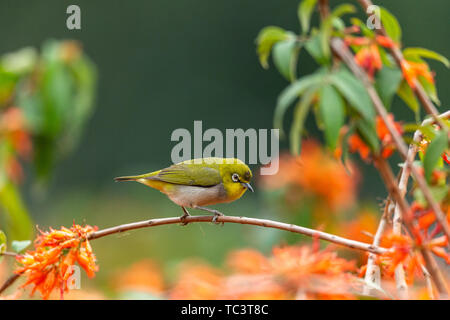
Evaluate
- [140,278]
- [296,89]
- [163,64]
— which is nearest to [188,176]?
[140,278]

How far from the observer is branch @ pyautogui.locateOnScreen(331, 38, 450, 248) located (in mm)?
968

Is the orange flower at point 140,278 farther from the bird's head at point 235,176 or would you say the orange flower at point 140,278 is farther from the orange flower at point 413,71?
the orange flower at point 413,71

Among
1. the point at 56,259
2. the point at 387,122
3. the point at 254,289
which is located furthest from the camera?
the point at 56,259

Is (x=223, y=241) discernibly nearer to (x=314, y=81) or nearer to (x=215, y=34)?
(x=314, y=81)

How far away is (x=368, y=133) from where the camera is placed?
1.20 m

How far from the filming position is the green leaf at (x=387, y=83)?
1.32 m

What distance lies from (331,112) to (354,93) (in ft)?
0.21

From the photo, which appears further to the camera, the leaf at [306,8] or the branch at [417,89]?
Answer: the leaf at [306,8]

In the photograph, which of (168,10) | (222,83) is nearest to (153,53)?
(168,10)

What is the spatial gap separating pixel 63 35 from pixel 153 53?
1.83 meters

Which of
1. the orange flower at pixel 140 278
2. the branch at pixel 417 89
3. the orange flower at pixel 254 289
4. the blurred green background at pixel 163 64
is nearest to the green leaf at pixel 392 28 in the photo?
the branch at pixel 417 89

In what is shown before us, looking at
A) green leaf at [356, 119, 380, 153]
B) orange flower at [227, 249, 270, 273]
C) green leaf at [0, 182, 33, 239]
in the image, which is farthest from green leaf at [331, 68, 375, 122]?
green leaf at [0, 182, 33, 239]

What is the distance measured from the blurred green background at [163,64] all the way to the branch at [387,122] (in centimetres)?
750

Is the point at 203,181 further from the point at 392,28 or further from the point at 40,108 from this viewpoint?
the point at 392,28
